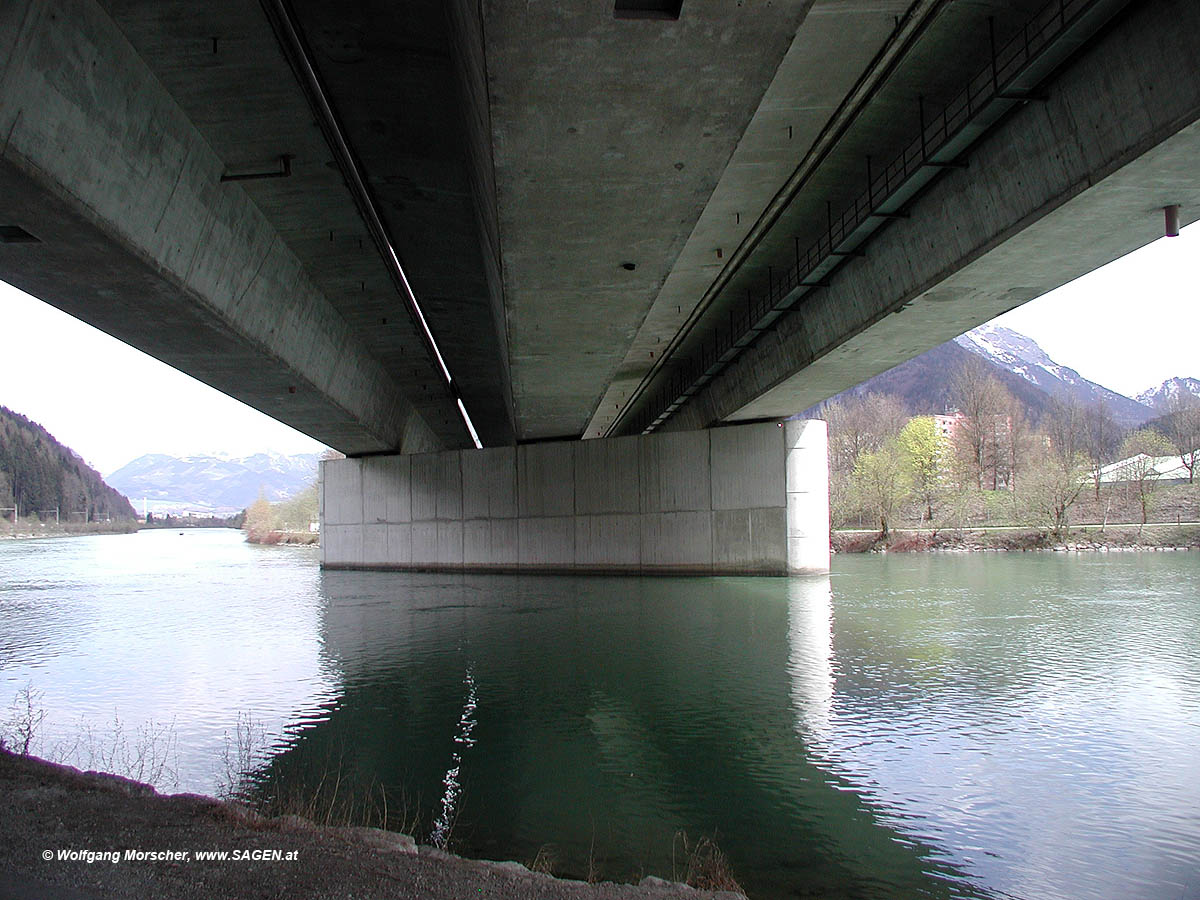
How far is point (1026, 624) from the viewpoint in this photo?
1883cm

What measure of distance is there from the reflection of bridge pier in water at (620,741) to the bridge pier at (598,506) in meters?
9.85

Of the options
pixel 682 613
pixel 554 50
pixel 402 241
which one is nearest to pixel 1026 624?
pixel 682 613

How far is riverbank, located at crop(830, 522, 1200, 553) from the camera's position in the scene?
48.6 metres

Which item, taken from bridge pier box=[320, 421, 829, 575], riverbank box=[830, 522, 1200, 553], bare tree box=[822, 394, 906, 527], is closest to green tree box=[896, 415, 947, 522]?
bare tree box=[822, 394, 906, 527]

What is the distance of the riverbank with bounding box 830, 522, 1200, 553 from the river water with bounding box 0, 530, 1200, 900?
2799 cm

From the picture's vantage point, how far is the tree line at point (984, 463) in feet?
179

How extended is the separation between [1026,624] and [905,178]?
1074cm

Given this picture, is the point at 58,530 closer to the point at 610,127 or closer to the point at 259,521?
the point at 259,521

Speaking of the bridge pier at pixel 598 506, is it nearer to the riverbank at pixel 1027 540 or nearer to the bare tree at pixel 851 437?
the riverbank at pixel 1027 540

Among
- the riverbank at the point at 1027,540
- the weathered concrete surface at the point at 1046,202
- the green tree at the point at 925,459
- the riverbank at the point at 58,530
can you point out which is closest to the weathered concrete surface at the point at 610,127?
the weathered concrete surface at the point at 1046,202

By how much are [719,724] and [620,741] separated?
1.40 m

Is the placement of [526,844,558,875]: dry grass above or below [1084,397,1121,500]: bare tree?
below

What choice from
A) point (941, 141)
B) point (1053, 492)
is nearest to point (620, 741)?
point (941, 141)

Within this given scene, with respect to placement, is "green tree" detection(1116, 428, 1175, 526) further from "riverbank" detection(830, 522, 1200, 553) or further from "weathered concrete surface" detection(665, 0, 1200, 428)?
"weathered concrete surface" detection(665, 0, 1200, 428)
